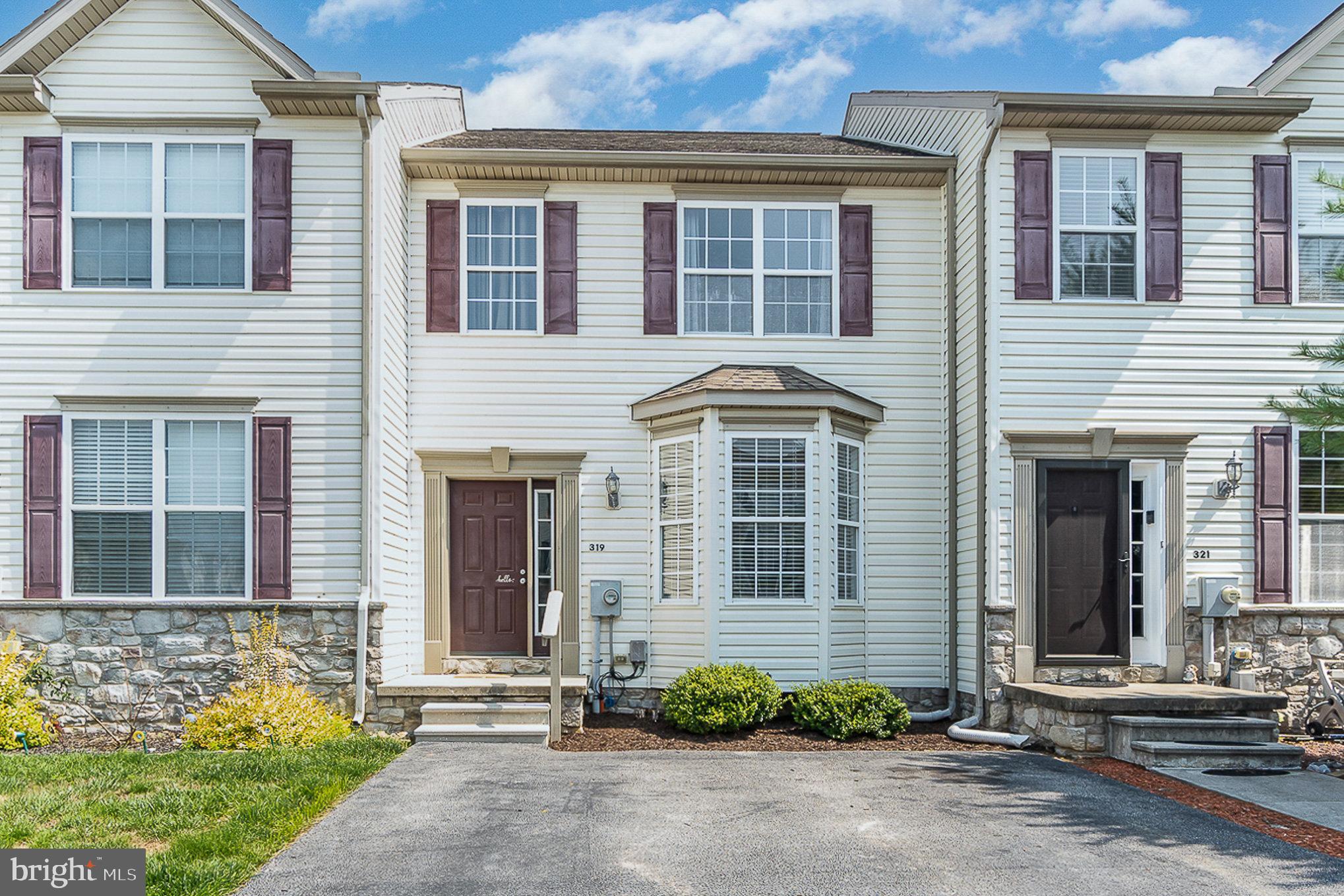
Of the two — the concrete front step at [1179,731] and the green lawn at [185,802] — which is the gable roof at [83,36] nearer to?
the green lawn at [185,802]

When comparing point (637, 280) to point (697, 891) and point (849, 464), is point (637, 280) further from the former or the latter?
point (697, 891)

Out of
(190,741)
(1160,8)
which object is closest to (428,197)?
(190,741)

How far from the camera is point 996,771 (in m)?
8.16

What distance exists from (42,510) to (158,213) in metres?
2.81

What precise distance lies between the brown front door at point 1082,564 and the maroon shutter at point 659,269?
13.0 ft

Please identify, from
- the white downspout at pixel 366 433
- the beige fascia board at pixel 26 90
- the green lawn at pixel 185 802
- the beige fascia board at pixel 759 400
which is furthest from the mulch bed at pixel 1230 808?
the beige fascia board at pixel 26 90

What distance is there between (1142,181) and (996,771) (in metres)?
5.74

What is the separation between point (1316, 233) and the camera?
10.4 metres

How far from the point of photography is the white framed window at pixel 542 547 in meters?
11.2

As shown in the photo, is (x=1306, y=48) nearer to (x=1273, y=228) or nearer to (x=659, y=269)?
(x=1273, y=228)

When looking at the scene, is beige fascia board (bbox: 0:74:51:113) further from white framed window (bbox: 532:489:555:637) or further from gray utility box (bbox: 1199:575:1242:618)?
gray utility box (bbox: 1199:575:1242:618)

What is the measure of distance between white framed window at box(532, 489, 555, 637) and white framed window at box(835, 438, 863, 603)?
287cm

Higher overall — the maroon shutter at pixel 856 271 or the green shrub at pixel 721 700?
the maroon shutter at pixel 856 271

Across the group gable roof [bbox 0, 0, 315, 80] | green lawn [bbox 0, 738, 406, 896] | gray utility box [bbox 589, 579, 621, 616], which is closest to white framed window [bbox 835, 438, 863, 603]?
gray utility box [bbox 589, 579, 621, 616]
